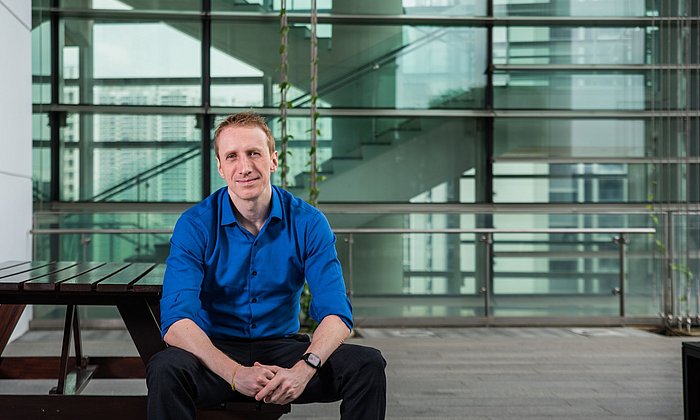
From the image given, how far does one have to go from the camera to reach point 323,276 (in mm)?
2637

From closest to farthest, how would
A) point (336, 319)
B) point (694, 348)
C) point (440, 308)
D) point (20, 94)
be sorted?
point (336, 319), point (694, 348), point (20, 94), point (440, 308)

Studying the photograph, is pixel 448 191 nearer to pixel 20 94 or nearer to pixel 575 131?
pixel 575 131

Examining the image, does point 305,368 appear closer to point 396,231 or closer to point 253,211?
point 253,211

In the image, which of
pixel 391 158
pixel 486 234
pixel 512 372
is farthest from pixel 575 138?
pixel 512 372

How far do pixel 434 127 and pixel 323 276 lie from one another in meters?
5.14

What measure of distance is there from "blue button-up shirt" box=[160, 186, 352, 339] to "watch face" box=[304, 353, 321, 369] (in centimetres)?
19

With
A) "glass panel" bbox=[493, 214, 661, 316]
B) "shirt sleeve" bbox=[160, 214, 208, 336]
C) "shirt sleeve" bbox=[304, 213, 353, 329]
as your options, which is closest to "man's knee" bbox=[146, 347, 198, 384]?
"shirt sleeve" bbox=[160, 214, 208, 336]

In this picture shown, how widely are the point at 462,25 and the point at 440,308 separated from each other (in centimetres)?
256

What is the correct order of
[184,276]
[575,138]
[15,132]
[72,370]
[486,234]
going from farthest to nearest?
[575,138] → [486,234] → [15,132] → [72,370] → [184,276]

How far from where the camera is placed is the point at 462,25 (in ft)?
25.1

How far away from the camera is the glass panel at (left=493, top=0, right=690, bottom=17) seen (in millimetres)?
7617

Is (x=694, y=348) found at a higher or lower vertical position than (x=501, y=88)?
lower

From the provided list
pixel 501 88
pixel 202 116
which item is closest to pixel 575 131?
pixel 501 88

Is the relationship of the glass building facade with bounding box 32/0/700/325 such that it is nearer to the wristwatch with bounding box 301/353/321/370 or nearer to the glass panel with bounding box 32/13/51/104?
the glass panel with bounding box 32/13/51/104
